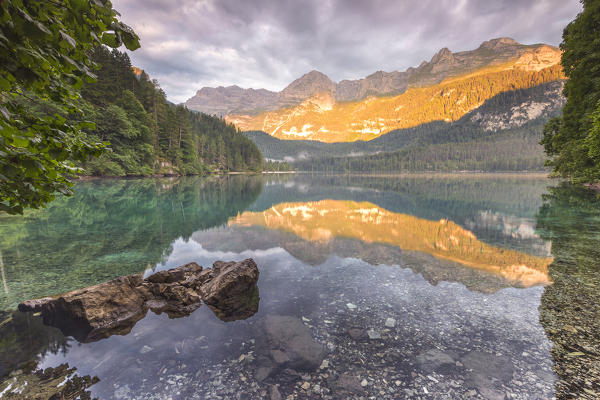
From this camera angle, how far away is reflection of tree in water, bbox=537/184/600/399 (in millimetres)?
5324

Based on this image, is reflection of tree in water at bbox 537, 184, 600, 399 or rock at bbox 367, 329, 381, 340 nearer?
reflection of tree in water at bbox 537, 184, 600, 399

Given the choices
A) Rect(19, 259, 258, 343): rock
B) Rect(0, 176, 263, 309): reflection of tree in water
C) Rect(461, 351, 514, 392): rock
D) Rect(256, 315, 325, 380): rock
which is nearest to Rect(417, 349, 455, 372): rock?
Rect(461, 351, 514, 392): rock

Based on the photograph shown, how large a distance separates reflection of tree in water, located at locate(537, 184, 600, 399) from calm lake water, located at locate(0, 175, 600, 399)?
47mm

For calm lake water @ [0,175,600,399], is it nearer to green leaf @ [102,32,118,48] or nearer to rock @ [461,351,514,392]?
rock @ [461,351,514,392]

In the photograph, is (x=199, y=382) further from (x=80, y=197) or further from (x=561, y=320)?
(x=80, y=197)

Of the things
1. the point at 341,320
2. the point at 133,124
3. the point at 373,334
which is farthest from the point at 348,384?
the point at 133,124

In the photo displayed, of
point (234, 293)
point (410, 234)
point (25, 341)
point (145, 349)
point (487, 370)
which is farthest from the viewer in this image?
point (410, 234)

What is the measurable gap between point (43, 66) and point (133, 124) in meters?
77.5

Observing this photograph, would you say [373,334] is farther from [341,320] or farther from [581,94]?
[581,94]

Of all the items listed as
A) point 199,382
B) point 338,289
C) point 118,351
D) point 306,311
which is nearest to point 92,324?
point 118,351

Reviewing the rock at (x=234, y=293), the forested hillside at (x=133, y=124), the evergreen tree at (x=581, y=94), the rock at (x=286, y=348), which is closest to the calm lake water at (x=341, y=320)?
the rock at (x=286, y=348)

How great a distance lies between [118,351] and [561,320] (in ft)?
44.5

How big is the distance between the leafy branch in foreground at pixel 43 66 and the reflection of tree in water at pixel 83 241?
892 cm

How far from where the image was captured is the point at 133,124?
6469 cm
